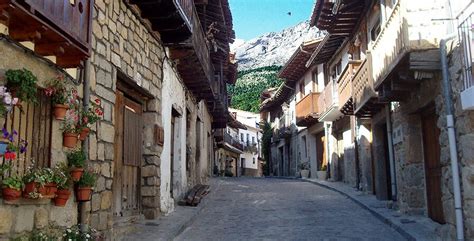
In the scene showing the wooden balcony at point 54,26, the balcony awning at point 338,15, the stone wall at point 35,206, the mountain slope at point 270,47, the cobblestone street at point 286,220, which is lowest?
the cobblestone street at point 286,220

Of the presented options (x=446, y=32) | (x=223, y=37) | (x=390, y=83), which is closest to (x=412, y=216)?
(x=390, y=83)

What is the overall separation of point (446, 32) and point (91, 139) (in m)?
5.22

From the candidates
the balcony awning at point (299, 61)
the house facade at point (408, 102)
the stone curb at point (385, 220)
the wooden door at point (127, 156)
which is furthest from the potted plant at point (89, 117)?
the balcony awning at point (299, 61)

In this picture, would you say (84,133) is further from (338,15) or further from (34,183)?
(338,15)

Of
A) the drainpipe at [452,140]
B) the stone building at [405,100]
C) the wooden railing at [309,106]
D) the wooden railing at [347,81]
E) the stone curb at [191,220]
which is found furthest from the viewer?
the wooden railing at [309,106]

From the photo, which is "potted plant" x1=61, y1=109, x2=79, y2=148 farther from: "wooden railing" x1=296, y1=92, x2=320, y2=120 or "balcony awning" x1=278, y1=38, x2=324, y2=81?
"wooden railing" x1=296, y1=92, x2=320, y2=120

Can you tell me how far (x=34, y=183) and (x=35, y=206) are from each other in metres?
0.33

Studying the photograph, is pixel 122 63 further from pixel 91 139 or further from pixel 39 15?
pixel 39 15

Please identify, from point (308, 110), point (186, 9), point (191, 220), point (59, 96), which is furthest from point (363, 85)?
point (308, 110)

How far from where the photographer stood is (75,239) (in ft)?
15.9

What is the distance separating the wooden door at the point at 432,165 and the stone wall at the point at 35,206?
628cm

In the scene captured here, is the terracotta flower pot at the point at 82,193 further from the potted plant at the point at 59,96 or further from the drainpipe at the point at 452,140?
the drainpipe at the point at 452,140

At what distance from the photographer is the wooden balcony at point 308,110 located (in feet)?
66.9

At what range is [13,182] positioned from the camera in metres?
3.79
